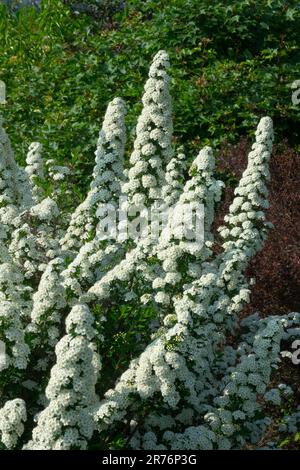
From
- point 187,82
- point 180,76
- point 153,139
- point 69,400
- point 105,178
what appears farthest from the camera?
point 180,76

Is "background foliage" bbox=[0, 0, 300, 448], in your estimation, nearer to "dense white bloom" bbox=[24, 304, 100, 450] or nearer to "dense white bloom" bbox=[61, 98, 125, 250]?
"dense white bloom" bbox=[61, 98, 125, 250]

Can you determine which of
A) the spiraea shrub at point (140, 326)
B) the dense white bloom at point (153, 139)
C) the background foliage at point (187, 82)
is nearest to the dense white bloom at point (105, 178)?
the spiraea shrub at point (140, 326)

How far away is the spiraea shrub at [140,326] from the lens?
4.48 metres

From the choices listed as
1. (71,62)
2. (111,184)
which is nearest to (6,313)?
(111,184)

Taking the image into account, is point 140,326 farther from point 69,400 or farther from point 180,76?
point 180,76

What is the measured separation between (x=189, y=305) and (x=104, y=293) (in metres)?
0.55

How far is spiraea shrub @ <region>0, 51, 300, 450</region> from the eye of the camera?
4.48m

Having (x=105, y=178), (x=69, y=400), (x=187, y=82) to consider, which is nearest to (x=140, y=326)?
(x=69, y=400)

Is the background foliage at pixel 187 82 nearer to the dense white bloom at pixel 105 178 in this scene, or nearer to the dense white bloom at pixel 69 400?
the dense white bloom at pixel 105 178

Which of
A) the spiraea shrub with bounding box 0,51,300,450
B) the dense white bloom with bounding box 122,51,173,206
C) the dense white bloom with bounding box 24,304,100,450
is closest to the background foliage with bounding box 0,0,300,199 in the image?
the dense white bloom with bounding box 122,51,173,206

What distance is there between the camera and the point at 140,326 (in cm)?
529

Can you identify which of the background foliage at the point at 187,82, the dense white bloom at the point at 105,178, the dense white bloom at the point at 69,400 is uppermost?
the background foliage at the point at 187,82

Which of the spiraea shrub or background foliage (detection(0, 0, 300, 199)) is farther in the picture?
background foliage (detection(0, 0, 300, 199))

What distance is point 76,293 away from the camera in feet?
17.3
